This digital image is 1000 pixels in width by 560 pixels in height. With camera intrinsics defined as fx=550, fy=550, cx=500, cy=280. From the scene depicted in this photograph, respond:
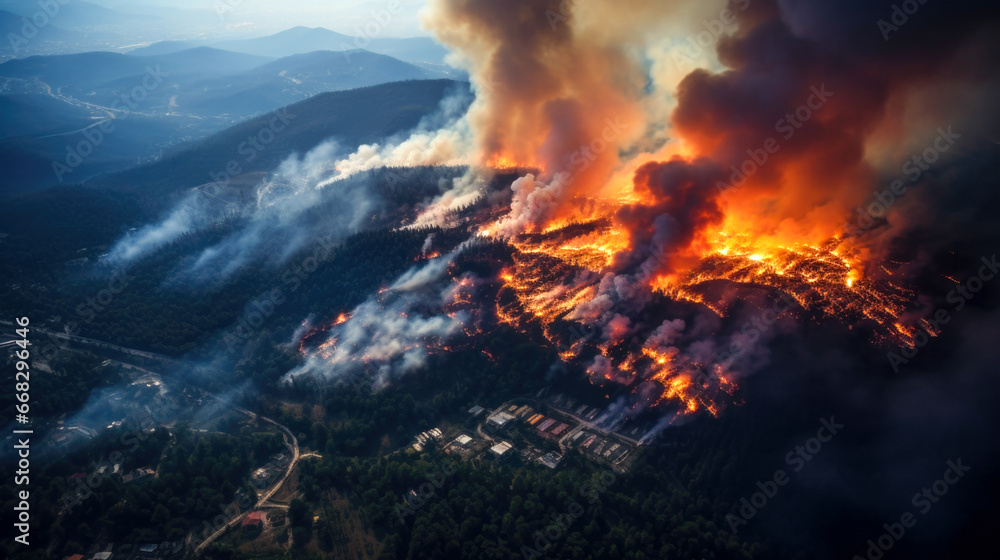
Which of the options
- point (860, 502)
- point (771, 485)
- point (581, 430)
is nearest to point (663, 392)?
point (581, 430)

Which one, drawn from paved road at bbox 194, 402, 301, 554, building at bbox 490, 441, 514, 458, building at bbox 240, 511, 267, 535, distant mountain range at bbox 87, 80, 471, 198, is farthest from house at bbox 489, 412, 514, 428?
distant mountain range at bbox 87, 80, 471, 198

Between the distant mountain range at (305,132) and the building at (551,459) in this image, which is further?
the distant mountain range at (305,132)

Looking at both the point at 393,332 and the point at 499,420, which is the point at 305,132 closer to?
the point at 393,332

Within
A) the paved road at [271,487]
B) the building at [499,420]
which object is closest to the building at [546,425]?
the building at [499,420]

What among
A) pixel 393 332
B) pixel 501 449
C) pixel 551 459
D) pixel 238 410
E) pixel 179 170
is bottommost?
pixel 238 410

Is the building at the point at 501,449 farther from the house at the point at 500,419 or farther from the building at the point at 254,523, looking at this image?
the building at the point at 254,523

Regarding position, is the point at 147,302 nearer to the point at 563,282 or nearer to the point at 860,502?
the point at 563,282

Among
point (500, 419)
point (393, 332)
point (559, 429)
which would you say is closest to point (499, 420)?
point (500, 419)

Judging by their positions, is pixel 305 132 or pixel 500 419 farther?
pixel 305 132

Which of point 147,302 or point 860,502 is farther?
point 147,302

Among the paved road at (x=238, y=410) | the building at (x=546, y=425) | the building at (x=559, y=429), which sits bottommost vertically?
the paved road at (x=238, y=410)

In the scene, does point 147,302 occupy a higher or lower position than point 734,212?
lower
